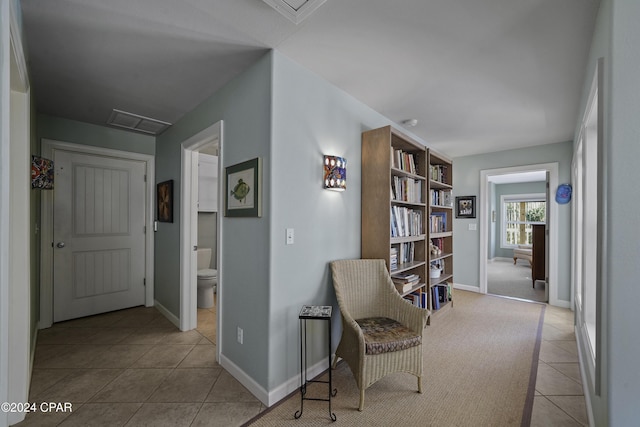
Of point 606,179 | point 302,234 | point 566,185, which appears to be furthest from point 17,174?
point 566,185

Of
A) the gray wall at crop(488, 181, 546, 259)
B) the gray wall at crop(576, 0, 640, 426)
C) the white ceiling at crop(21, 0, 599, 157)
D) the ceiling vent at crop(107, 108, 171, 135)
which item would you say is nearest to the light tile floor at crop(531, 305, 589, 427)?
the gray wall at crop(576, 0, 640, 426)

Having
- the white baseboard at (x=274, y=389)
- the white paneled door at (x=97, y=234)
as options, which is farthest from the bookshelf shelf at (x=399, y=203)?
the white paneled door at (x=97, y=234)

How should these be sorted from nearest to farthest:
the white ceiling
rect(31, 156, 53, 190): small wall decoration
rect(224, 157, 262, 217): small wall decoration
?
the white ceiling
rect(224, 157, 262, 217): small wall decoration
rect(31, 156, 53, 190): small wall decoration

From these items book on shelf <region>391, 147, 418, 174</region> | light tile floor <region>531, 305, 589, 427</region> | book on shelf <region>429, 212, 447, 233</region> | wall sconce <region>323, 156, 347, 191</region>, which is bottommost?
light tile floor <region>531, 305, 589, 427</region>

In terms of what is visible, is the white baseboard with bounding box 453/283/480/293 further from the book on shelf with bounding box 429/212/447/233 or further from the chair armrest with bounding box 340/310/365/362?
the chair armrest with bounding box 340/310/365/362

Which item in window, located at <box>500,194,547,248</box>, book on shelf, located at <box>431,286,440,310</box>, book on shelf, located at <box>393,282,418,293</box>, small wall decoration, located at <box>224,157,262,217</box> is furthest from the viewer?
window, located at <box>500,194,547,248</box>

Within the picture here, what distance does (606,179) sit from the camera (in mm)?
1234

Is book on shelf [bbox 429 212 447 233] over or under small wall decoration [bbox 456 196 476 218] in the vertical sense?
under

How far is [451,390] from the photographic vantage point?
6.70ft

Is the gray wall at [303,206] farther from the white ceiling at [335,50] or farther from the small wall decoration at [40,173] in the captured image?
the small wall decoration at [40,173]

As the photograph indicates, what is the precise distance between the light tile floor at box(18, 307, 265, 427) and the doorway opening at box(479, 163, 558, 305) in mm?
4304

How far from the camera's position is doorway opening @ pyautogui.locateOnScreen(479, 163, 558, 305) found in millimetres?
4145

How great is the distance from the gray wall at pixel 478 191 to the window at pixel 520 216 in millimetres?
4719

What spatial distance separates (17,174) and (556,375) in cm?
408
